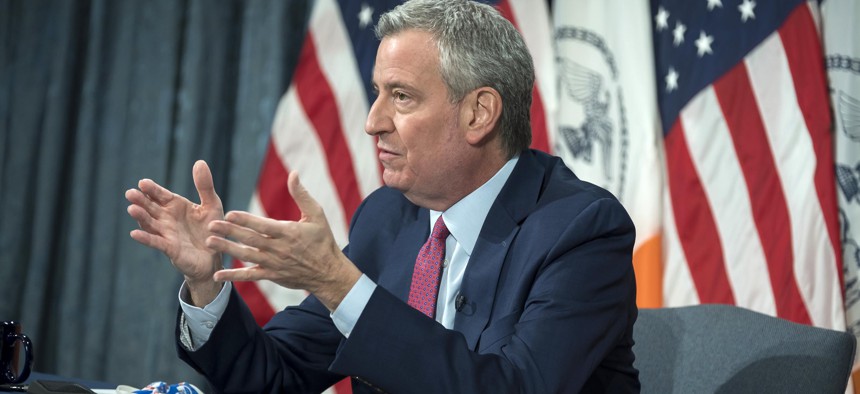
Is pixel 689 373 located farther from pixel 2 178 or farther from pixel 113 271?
pixel 2 178

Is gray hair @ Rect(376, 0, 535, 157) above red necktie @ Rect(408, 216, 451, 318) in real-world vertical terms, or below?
above

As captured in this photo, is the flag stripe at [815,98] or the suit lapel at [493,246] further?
the flag stripe at [815,98]

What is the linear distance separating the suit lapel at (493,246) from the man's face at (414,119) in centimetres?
12

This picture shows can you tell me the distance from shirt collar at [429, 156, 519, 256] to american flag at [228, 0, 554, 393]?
6.35 ft

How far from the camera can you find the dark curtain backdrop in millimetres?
4227

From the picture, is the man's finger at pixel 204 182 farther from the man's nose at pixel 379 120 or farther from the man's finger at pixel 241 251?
the man's nose at pixel 379 120

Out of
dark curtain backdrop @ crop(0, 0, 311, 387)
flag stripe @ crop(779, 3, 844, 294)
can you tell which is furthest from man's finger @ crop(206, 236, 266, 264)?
dark curtain backdrop @ crop(0, 0, 311, 387)

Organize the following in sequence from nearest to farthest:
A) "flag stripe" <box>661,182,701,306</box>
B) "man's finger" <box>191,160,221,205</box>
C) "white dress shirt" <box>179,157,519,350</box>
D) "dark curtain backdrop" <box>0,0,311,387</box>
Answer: "man's finger" <box>191,160,221,205</box> → "white dress shirt" <box>179,157,519,350</box> → "flag stripe" <box>661,182,701,306</box> → "dark curtain backdrop" <box>0,0,311,387</box>

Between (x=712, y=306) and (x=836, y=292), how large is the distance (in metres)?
1.25

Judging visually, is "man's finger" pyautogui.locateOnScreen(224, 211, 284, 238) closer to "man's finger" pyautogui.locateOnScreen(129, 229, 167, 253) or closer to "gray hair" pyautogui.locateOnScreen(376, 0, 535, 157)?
"man's finger" pyautogui.locateOnScreen(129, 229, 167, 253)

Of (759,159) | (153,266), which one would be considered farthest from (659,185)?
(153,266)

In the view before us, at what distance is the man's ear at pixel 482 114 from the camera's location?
5.90 feet

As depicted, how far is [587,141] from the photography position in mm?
3338

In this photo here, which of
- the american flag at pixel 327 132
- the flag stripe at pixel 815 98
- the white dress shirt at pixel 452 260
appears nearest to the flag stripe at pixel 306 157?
the american flag at pixel 327 132
